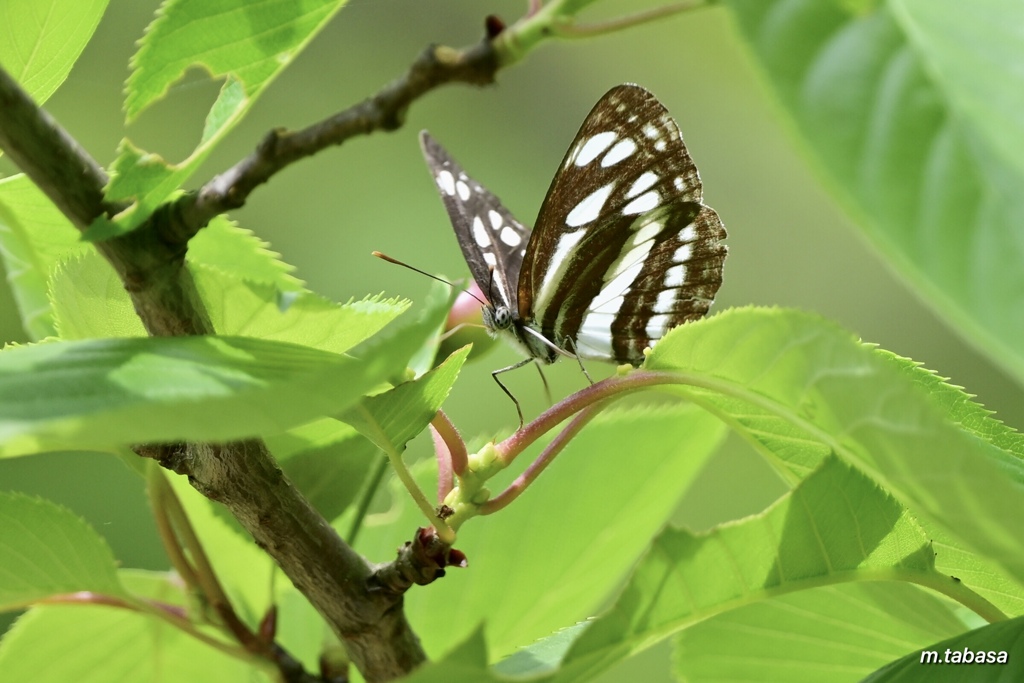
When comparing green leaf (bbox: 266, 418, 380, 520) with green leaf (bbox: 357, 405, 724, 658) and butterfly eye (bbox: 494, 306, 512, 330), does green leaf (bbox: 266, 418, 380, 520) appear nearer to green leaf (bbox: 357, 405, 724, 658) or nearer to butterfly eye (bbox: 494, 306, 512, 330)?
green leaf (bbox: 357, 405, 724, 658)

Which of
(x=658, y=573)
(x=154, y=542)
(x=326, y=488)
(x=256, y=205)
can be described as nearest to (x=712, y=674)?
(x=658, y=573)

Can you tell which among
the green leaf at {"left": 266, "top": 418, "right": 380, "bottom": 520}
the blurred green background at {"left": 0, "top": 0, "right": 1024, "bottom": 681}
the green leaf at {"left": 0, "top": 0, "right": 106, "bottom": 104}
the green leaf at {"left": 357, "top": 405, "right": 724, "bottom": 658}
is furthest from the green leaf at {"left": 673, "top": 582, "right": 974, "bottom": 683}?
the blurred green background at {"left": 0, "top": 0, "right": 1024, "bottom": 681}

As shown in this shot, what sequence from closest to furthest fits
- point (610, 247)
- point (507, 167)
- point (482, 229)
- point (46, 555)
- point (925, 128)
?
point (925, 128), point (46, 555), point (610, 247), point (482, 229), point (507, 167)

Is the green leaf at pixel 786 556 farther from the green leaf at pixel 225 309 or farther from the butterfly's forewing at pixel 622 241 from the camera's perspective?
the butterfly's forewing at pixel 622 241

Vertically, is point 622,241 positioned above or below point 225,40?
below

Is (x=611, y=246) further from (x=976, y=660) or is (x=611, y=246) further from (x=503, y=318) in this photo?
(x=976, y=660)

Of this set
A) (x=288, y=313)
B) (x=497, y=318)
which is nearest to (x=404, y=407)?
(x=288, y=313)

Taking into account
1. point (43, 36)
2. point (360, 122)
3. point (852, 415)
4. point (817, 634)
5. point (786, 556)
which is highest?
point (43, 36)

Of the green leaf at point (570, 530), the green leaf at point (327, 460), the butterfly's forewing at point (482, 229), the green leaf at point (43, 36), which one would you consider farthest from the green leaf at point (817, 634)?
the green leaf at point (43, 36)
